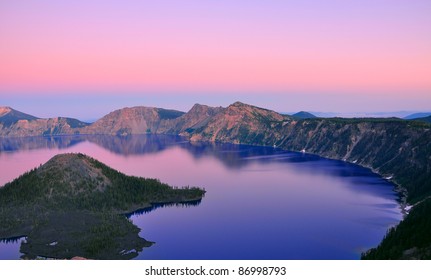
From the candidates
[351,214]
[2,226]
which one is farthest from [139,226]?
[351,214]

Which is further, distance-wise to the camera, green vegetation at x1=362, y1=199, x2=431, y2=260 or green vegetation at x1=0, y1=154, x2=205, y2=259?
green vegetation at x1=0, y1=154, x2=205, y2=259

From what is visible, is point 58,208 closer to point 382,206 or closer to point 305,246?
point 305,246

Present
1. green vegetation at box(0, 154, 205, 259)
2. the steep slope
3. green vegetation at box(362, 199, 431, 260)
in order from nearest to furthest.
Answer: green vegetation at box(362, 199, 431, 260), green vegetation at box(0, 154, 205, 259), the steep slope

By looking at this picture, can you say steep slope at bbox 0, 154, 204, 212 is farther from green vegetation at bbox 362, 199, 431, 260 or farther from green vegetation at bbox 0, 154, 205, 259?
green vegetation at bbox 362, 199, 431, 260

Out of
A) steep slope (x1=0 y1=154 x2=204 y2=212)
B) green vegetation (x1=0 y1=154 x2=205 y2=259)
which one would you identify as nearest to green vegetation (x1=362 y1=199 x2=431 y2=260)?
green vegetation (x1=0 y1=154 x2=205 y2=259)

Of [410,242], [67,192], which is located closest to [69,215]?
[67,192]

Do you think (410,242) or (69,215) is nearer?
(410,242)

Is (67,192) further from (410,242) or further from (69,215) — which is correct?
(410,242)

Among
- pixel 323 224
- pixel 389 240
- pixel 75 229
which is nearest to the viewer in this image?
pixel 389 240

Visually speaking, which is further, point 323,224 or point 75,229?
point 323,224
